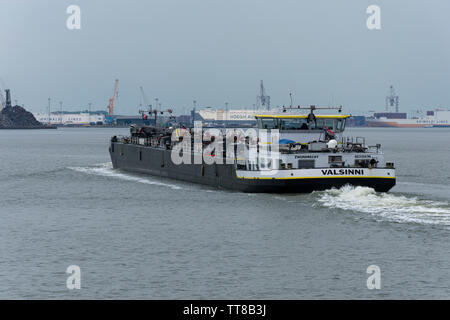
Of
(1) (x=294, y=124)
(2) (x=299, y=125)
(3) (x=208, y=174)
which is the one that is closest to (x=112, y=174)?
(3) (x=208, y=174)

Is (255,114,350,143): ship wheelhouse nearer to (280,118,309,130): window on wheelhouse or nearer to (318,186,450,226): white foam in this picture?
(280,118,309,130): window on wheelhouse

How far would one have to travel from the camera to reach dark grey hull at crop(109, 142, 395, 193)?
145ft

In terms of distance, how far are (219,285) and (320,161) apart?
22127mm

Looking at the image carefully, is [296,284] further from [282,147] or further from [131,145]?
[131,145]

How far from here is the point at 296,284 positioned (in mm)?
25000

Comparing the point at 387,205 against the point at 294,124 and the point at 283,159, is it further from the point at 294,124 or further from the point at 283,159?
the point at 294,124

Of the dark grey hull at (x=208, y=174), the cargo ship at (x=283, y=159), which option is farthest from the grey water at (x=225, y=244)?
the cargo ship at (x=283, y=159)

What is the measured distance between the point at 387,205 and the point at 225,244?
12.9 metres

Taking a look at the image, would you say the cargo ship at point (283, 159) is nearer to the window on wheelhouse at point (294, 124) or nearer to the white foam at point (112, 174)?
the window on wheelhouse at point (294, 124)

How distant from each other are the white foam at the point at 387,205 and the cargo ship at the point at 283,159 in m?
0.88

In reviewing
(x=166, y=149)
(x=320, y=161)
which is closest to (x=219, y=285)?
(x=320, y=161)

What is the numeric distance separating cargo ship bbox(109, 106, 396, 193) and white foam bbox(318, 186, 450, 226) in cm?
88

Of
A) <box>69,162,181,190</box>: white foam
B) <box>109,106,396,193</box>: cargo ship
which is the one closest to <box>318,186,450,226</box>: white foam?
<box>109,106,396,193</box>: cargo ship

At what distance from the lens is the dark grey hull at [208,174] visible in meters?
44.2
